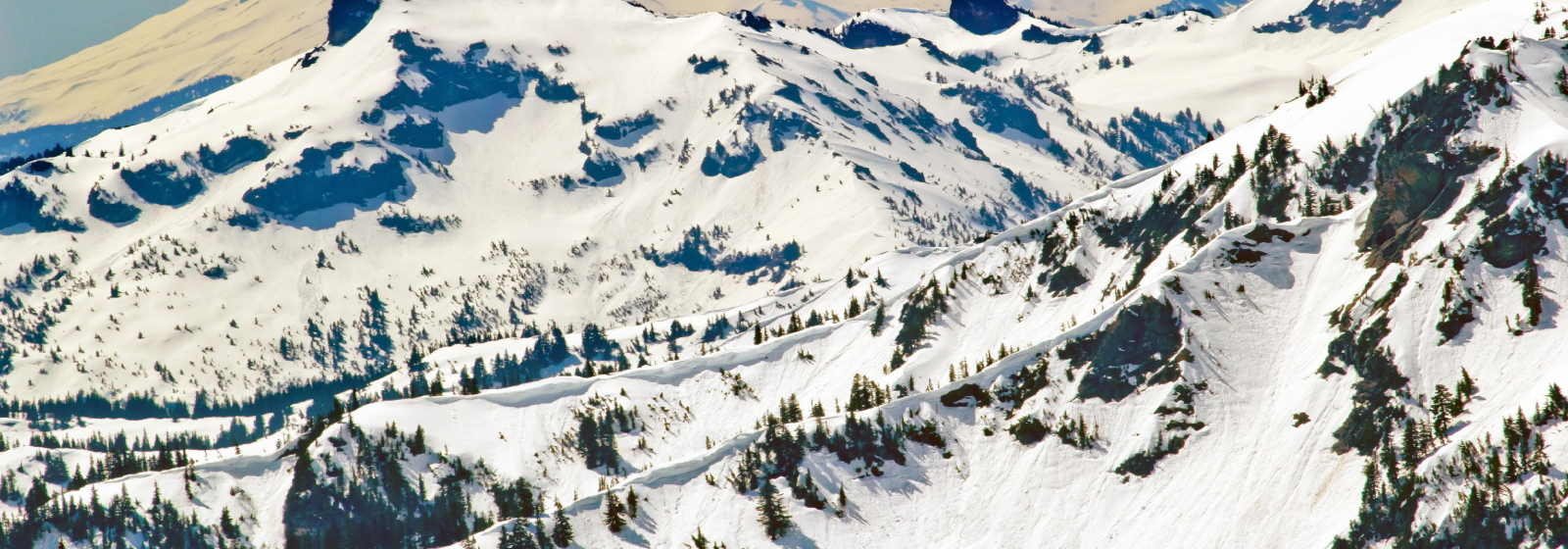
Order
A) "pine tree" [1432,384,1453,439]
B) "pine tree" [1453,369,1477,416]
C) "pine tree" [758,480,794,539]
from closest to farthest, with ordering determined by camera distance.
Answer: "pine tree" [1432,384,1453,439] < "pine tree" [1453,369,1477,416] < "pine tree" [758,480,794,539]

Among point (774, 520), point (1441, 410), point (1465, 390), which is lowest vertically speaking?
point (774, 520)

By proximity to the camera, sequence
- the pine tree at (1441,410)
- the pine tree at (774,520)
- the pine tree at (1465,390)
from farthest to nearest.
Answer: the pine tree at (774,520) < the pine tree at (1465,390) < the pine tree at (1441,410)

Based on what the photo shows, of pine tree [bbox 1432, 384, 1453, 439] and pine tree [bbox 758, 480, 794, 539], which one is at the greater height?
pine tree [bbox 1432, 384, 1453, 439]

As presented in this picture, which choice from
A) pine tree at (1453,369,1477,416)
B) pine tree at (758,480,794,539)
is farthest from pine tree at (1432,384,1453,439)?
pine tree at (758,480,794,539)

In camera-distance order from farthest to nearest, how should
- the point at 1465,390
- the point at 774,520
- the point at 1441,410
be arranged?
the point at 774,520
the point at 1441,410
the point at 1465,390

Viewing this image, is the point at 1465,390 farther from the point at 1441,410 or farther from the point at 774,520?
the point at 774,520

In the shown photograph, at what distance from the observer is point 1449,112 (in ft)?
654

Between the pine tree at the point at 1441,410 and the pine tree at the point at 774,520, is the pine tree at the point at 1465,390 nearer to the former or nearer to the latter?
the pine tree at the point at 1441,410

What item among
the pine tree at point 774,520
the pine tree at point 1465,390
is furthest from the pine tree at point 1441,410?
the pine tree at point 774,520

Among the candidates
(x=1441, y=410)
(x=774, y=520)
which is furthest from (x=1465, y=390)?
(x=774, y=520)

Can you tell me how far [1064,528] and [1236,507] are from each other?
24.4 m

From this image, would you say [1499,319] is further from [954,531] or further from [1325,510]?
[954,531]

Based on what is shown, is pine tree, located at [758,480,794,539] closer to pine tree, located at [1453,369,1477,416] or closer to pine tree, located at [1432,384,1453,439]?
pine tree, located at [1432,384,1453,439]

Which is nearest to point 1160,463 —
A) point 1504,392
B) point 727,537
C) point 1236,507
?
point 1236,507
